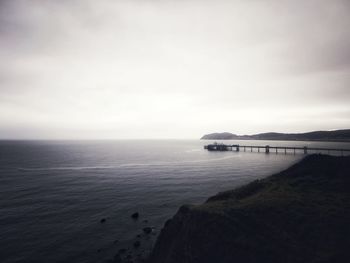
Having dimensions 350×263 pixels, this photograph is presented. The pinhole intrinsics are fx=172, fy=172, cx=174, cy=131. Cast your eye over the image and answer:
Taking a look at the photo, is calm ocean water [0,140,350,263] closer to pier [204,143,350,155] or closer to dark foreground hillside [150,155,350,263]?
dark foreground hillside [150,155,350,263]

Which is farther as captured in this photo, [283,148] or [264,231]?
[283,148]

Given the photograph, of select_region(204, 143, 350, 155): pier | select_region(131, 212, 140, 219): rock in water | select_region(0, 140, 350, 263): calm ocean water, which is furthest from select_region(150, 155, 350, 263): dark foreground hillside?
select_region(204, 143, 350, 155): pier

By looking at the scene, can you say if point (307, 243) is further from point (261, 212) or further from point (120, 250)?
point (120, 250)

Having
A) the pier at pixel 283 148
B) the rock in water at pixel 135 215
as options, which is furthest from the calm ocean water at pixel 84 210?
the pier at pixel 283 148

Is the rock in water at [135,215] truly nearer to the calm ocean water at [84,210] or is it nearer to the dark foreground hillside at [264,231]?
the calm ocean water at [84,210]

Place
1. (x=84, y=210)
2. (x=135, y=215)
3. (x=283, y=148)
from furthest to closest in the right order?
(x=283, y=148), (x=84, y=210), (x=135, y=215)

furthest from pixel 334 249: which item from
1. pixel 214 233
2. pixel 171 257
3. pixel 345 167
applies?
pixel 345 167

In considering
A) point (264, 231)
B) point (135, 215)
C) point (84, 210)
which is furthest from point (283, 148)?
point (84, 210)

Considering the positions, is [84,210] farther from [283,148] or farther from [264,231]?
[283,148]
